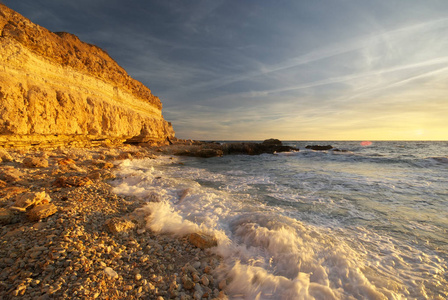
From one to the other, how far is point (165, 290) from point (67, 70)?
17.8 metres

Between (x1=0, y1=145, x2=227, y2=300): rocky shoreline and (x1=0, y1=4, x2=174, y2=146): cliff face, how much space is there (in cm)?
897

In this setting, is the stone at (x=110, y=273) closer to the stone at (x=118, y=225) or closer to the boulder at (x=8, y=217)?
the stone at (x=118, y=225)

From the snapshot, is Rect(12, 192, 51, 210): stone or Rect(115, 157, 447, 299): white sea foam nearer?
Rect(115, 157, 447, 299): white sea foam

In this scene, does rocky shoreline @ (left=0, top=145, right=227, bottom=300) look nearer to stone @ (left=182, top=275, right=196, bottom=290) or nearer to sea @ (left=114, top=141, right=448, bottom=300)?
stone @ (left=182, top=275, right=196, bottom=290)

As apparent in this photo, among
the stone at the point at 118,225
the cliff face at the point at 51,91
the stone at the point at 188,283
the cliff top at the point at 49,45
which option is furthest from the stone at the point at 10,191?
the cliff top at the point at 49,45

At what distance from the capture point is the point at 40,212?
3113 mm

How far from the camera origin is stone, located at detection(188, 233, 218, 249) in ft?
10.3

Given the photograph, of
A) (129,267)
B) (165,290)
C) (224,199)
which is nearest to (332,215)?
(224,199)

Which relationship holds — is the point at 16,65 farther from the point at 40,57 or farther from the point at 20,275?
the point at 20,275

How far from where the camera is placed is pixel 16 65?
10219 millimetres

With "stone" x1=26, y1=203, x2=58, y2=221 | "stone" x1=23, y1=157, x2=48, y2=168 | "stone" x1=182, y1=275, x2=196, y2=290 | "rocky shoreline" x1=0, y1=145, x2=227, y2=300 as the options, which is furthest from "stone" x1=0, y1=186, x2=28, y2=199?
"stone" x1=182, y1=275, x2=196, y2=290

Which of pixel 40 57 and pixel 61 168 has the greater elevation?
pixel 40 57

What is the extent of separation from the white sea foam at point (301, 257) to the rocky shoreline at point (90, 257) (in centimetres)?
35

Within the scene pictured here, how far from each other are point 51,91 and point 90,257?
565 inches
